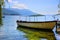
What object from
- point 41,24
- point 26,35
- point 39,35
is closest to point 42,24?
point 41,24

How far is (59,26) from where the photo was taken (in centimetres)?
2256

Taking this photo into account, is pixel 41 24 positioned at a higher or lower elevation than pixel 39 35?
higher

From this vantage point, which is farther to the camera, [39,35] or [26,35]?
[39,35]

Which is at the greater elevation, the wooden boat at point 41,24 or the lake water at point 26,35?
the wooden boat at point 41,24

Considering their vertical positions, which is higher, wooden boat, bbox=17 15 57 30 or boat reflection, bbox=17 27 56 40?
wooden boat, bbox=17 15 57 30

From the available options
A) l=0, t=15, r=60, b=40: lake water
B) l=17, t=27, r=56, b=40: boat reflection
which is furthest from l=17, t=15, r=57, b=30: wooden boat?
l=17, t=27, r=56, b=40: boat reflection

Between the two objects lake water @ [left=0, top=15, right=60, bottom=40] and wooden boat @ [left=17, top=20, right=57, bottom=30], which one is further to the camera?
wooden boat @ [left=17, top=20, right=57, bottom=30]

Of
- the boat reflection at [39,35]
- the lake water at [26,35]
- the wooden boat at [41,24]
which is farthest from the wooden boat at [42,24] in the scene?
the boat reflection at [39,35]

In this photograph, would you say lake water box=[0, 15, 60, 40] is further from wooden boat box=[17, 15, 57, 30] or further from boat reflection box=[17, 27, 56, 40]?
wooden boat box=[17, 15, 57, 30]

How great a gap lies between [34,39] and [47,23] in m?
8.22

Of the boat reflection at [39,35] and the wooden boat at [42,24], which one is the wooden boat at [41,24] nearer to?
the wooden boat at [42,24]

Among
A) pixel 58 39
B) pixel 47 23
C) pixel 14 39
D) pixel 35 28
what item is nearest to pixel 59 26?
pixel 47 23

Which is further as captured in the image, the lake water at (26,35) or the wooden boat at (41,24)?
the wooden boat at (41,24)

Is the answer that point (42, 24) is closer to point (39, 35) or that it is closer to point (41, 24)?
point (41, 24)
